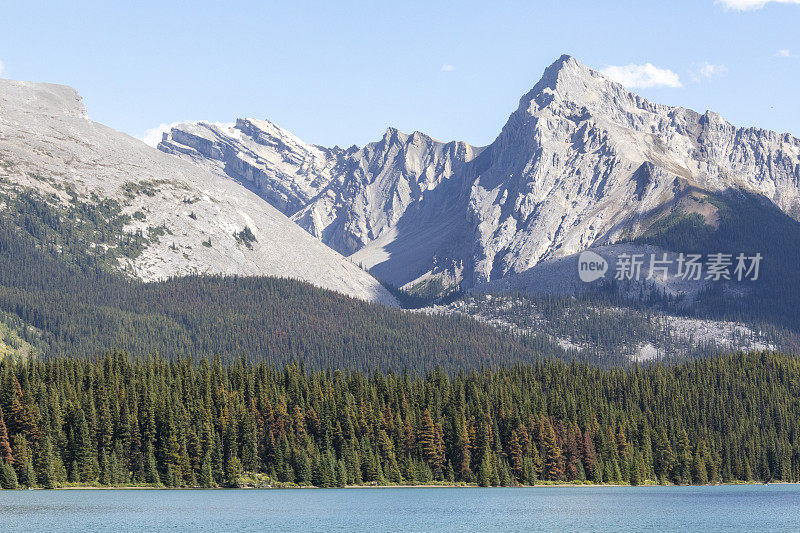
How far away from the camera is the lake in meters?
131

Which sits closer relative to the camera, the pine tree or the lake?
the lake

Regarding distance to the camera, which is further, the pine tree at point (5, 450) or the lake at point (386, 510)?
the pine tree at point (5, 450)

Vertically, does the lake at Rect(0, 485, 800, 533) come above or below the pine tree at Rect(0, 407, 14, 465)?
below

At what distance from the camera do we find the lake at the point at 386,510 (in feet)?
429

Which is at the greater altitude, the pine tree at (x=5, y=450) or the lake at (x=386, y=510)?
the pine tree at (x=5, y=450)

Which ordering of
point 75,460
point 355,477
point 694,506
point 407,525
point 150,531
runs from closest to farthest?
point 150,531 → point 407,525 → point 694,506 → point 75,460 → point 355,477

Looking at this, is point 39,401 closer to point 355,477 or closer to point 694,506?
point 355,477

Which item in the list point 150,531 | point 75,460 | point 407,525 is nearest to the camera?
point 150,531

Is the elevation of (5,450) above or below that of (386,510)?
above

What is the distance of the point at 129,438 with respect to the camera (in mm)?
183625

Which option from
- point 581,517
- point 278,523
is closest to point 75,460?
point 278,523

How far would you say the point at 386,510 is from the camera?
5906 inches

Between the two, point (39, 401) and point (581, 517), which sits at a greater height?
point (39, 401)

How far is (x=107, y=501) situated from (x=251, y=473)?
3733cm
